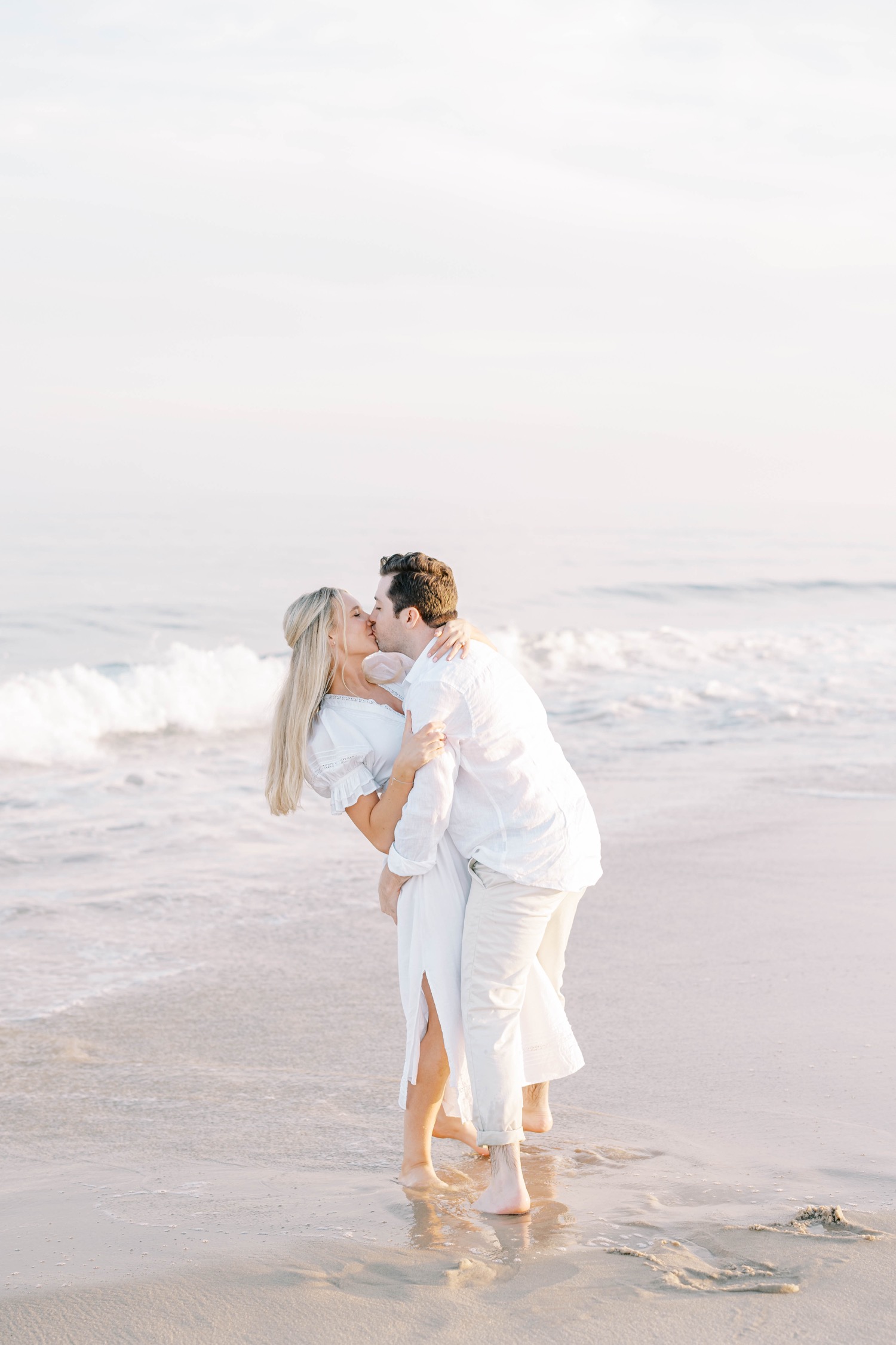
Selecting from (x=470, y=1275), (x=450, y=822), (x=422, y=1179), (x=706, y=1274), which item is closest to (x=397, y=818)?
(x=450, y=822)

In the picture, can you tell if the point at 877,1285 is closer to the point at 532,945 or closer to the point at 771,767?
the point at 532,945

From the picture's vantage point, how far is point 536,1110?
3.85 metres

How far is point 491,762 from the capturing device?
338 cm

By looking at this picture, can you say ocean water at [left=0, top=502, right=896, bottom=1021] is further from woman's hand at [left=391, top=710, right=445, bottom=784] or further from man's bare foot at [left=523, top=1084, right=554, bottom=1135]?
woman's hand at [left=391, top=710, right=445, bottom=784]

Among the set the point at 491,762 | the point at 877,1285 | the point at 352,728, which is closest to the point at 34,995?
the point at 352,728

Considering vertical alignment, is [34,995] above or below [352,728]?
below

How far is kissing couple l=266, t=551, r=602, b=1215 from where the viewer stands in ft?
11.0

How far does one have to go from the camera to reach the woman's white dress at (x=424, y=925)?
3502 millimetres

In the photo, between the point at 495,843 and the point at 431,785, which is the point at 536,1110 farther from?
the point at 431,785

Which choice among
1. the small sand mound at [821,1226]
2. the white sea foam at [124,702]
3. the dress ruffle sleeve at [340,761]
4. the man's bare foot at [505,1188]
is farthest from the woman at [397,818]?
the white sea foam at [124,702]

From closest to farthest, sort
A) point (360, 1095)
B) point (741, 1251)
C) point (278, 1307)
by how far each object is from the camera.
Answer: point (278, 1307) < point (741, 1251) < point (360, 1095)

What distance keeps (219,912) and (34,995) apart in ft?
4.37

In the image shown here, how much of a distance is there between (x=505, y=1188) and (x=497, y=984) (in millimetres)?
544

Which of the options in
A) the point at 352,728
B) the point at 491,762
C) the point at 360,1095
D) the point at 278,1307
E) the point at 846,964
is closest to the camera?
the point at 278,1307
